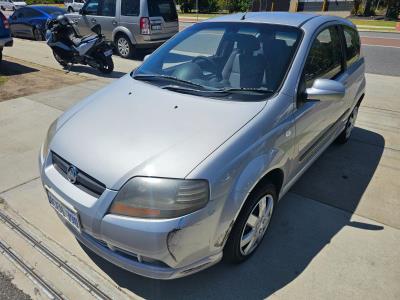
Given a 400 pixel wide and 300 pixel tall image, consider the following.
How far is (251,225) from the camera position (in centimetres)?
237

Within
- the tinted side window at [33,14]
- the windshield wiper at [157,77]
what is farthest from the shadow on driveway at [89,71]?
the tinted side window at [33,14]

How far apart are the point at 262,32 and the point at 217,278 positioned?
205 centimetres

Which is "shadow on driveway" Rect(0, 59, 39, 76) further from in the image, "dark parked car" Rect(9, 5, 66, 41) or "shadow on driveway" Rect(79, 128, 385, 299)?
"shadow on driveway" Rect(79, 128, 385, 299)

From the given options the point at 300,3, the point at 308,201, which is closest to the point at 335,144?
the point at 308,201

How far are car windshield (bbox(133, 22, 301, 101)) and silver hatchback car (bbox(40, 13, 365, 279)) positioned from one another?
0.01m

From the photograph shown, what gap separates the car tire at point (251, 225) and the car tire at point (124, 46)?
8281 millimetres

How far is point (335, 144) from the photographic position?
4.49 meters

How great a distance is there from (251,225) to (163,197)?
84cm

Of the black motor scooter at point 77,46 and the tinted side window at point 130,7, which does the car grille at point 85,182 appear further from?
the tinted side window at point 130,7

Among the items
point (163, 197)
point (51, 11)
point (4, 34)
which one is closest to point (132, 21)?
point (4, 34)

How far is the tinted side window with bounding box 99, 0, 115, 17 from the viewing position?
9656mm

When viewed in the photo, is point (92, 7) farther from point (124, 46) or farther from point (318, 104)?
point (318, 104)

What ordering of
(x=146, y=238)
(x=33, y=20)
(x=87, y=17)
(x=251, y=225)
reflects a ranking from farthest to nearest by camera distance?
(x=33, y=20)
(x=87, y=17)
(x=251, y=225)
(x=146, y=238)

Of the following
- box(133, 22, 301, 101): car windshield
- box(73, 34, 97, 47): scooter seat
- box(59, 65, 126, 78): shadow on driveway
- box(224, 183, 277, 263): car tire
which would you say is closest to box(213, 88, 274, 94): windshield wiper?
box(133, 22, 301, 101): car windshield
